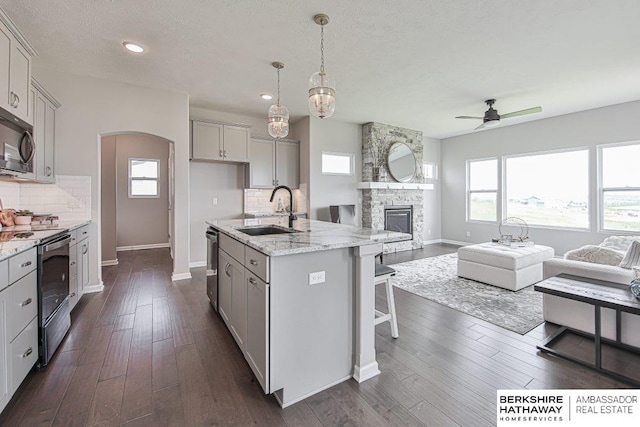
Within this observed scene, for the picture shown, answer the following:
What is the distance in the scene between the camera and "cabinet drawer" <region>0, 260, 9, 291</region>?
5.19 ft

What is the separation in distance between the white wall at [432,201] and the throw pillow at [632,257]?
5.16 meters

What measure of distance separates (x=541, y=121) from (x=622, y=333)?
16.8ft

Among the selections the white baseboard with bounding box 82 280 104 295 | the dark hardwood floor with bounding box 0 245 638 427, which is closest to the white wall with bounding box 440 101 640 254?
the dark hardwood floor with bounding box 0 245 638 427

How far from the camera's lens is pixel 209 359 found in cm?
223

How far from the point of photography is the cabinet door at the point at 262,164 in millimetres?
5426

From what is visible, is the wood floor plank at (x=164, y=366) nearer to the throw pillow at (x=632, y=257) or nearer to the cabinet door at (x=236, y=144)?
the cabinet door at (x=236, y=144)

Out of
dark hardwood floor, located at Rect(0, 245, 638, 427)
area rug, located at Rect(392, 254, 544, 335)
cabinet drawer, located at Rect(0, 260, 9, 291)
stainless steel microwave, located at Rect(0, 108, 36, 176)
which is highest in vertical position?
stainless steel microwave, located at Rect(0, 108, 36, 176)

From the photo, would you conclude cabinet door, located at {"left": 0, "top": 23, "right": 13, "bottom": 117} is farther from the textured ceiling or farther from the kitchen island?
the kitchen island

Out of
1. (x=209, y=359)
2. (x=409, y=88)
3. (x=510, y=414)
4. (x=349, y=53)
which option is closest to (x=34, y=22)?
(x=349, y=53)

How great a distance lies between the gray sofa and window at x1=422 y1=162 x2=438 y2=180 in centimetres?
513

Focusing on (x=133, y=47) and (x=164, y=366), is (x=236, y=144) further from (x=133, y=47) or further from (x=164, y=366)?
(x=164, y=366)

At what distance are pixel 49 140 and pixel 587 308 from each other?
19.1 ft

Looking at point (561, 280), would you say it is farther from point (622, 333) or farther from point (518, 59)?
point (518, 59)

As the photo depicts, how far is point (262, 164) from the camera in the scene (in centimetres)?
554
